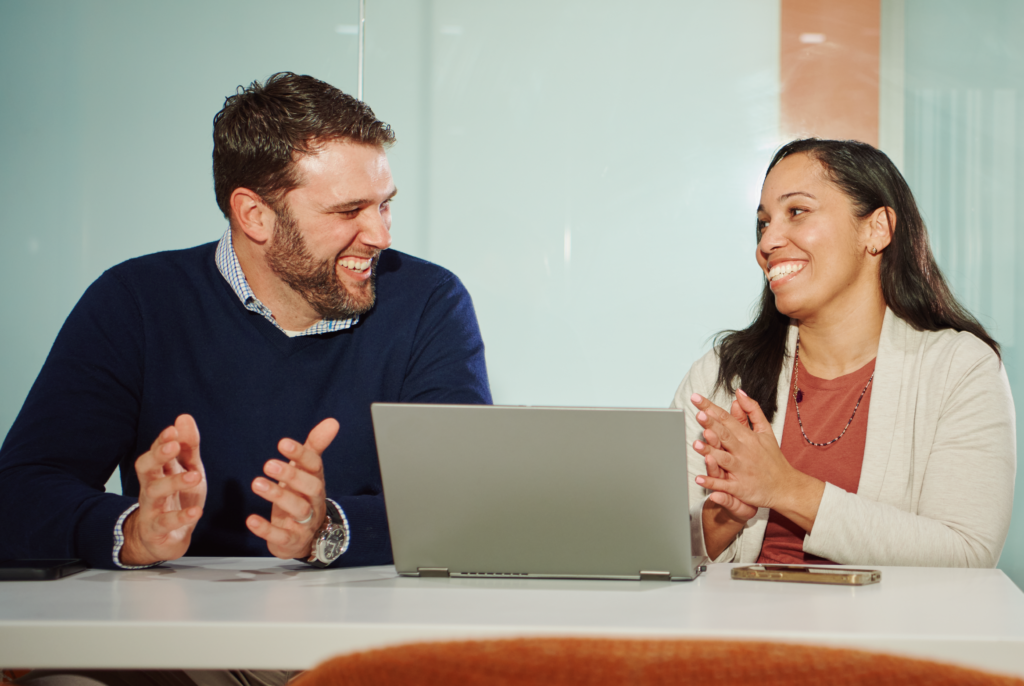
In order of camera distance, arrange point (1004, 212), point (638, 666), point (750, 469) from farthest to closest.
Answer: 1. point (1004, 212)
2. point (750, 469)
3. point (638, 666)

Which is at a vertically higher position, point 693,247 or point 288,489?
point 693,247

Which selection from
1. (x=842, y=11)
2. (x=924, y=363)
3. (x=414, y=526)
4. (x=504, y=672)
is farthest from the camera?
(x=842, y=11)

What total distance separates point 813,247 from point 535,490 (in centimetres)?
101

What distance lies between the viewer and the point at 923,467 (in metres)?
1.55

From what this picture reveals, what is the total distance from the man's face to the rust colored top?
0.90 meters

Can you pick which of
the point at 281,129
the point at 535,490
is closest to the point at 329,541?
the point at 535,490

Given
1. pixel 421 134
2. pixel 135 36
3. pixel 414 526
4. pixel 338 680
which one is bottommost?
pixel 414 526

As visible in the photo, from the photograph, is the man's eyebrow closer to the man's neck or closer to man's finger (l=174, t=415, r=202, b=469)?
the man's neck

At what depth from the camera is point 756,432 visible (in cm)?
135

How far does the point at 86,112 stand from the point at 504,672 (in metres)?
3.41

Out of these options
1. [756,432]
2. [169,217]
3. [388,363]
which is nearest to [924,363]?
[756,432]

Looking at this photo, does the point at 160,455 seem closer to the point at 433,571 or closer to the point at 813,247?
the point at 433,571

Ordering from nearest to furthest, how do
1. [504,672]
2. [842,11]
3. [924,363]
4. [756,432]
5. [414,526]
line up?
[504,672] < [414,526] < [756,432] < [924,363] < [842,11]

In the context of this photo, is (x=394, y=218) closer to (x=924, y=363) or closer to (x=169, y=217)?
A: (x=169, y=217)
